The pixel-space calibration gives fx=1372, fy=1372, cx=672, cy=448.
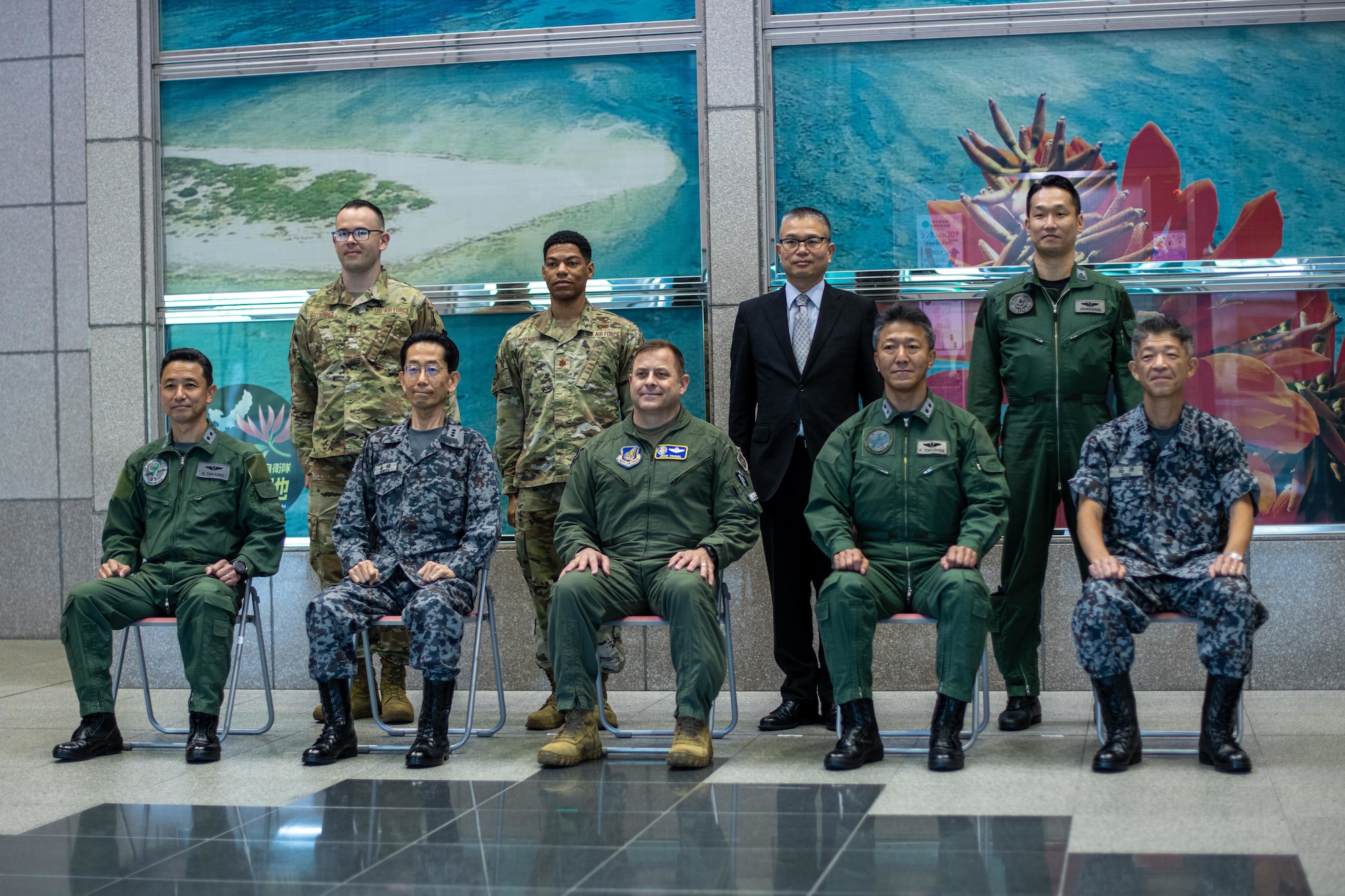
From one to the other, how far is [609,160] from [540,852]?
14.0ft

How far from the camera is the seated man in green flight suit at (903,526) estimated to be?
466cm

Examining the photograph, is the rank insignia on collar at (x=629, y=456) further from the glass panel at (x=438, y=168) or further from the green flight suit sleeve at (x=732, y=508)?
the glass panel at (x=438, y=168)

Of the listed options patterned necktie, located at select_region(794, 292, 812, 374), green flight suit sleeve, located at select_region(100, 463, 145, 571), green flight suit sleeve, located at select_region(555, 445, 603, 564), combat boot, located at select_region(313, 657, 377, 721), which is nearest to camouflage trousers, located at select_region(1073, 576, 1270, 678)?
patterned necktie, located at select_region(794, 292, 812, 374)

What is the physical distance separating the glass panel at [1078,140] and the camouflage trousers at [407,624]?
2901 millimetres

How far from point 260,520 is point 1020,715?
3132 millimetres

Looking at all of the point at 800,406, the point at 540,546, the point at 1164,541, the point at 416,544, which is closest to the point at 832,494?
the point at 800,406

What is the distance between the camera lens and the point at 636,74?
7043 millimetres

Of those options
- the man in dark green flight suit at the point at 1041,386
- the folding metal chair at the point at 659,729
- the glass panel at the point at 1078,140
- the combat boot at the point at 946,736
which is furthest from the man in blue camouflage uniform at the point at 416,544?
the glass panel at the point at 1078,140

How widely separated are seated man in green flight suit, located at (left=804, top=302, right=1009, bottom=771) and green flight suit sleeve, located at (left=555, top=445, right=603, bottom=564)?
0.84 meters

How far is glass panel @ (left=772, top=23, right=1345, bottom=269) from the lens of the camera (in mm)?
6598

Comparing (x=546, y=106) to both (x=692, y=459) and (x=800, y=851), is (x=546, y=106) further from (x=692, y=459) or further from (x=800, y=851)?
(x=800, y=851)

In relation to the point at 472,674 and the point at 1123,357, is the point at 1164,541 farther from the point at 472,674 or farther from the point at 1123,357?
the point at 472,674

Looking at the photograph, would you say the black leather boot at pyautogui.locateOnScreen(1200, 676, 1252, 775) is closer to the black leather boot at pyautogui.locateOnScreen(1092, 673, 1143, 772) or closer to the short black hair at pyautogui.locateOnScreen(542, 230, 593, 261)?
the black leather boot at pyautogui.locateOnScreen(1092, 673, 1143, 772)

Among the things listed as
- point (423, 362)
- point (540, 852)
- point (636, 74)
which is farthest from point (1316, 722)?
point (636, 74)
